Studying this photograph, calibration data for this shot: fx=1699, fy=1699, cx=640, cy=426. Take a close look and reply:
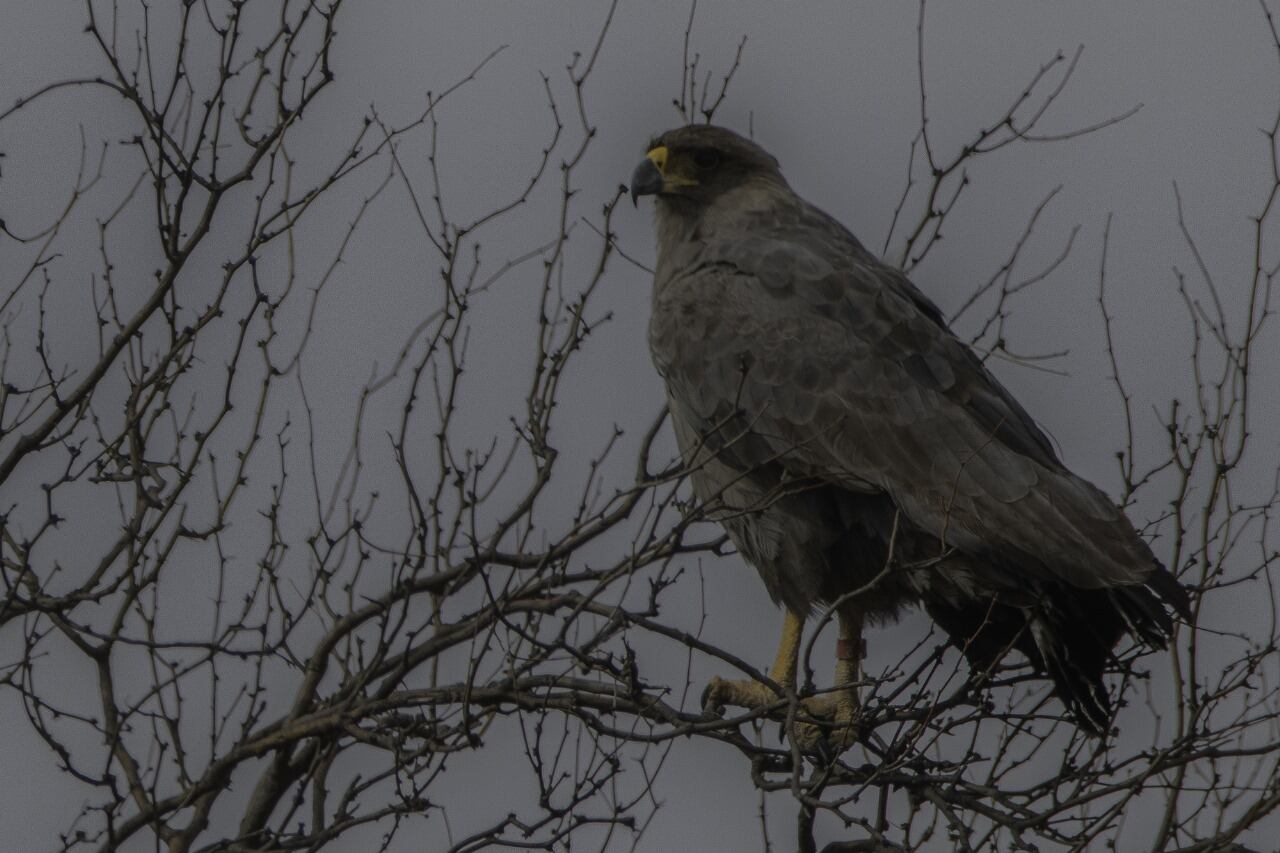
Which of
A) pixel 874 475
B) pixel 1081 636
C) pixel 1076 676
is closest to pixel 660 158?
pixel 874 475

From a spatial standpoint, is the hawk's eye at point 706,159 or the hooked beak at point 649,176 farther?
the hawk's eye at point 706,159

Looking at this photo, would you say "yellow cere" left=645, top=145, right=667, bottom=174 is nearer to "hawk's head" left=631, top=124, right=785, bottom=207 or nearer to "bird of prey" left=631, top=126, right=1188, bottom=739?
"hawk's head" left=631, top=124, right=785, bottom=207

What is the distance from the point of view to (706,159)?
26.1 ft

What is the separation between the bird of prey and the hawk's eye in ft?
1.58

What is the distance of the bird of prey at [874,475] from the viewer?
6395mm

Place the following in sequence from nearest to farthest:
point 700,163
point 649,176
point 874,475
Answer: point 874,475, point 649,176, point 700,163

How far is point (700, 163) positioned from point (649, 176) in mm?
307

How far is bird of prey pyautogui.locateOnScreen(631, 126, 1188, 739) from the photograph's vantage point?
639cm

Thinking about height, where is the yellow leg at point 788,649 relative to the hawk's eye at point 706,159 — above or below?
below

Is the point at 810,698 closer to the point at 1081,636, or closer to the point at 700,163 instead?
the point at 1081,636

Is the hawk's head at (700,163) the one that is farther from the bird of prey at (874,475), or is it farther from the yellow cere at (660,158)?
the bird of prey at (874,475)

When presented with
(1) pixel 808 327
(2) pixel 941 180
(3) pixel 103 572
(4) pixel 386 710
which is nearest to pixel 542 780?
(4) pixel 386 710

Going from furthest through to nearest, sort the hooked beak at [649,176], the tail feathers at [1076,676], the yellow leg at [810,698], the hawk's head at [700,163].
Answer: the hawk's head at [700,163] → the hooked beak at [649,176] → the yellow leg at [810,698] → the tail feathers at [1076,676]

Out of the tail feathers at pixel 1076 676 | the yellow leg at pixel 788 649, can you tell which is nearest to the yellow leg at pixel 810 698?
the yellow leg at pixel 788 649
